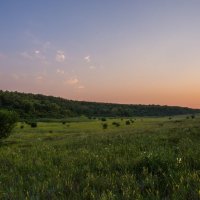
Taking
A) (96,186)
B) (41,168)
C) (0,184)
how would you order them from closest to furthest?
(96,186)
(0,184)
(41,168)

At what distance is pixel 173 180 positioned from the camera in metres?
7.29

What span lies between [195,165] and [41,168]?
4.31 m

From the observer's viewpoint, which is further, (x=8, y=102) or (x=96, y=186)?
(x=8, y=102)

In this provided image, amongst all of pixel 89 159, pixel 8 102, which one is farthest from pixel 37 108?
pixel 89 159

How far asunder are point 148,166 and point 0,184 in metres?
3.64

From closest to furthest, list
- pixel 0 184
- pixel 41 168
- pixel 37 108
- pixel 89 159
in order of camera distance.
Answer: pixel 0 184 < pixel 41 168 < pixel 89 159 < pixel 37 108

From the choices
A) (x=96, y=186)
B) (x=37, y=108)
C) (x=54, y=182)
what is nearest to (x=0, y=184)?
(x=54, y=182)

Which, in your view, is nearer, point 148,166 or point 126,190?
point 126,190

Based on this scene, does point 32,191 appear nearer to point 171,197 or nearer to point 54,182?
point 54,182

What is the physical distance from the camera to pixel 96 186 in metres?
7.78

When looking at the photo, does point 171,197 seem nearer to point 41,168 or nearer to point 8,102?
point 41,168

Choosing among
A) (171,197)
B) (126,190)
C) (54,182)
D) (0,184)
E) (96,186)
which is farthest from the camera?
(0,184)

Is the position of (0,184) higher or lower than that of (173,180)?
lower

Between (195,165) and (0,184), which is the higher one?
(195,165)
